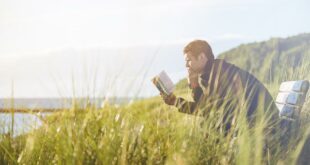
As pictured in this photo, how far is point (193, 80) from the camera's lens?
5.07m

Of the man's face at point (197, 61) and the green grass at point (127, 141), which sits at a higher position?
the man's face at point (197, 61)

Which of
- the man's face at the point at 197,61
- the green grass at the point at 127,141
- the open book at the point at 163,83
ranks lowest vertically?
the green grass at the point at 127,141

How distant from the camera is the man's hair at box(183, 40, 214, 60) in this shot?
4840mm

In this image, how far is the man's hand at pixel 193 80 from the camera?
197 inches

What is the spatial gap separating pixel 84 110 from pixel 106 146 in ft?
1.70

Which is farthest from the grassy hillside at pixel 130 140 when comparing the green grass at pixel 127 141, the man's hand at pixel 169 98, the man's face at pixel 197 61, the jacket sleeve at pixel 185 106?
the man's face at pixel 197 61

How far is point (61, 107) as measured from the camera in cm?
416

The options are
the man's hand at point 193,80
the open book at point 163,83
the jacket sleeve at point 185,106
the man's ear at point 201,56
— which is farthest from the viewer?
the man's hand at point 193,80

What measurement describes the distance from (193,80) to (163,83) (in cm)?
41

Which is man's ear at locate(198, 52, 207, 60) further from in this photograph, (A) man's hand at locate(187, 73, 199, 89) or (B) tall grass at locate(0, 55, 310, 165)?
(B) tall grass at locate(0, 55, 310, 165)

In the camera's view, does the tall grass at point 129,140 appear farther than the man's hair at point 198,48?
No

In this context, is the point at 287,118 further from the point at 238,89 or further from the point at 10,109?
the point at 10,109

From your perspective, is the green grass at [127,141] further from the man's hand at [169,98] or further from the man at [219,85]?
the man's hand at [169,98]

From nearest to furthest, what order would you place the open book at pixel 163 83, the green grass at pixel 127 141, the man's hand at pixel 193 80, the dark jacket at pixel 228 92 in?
1. the green grass at pixel 127 141
2. the dark jacket at pixel 228 92
3. the open book at pixel 163 83
4. the man's hand at pixel 193 80
